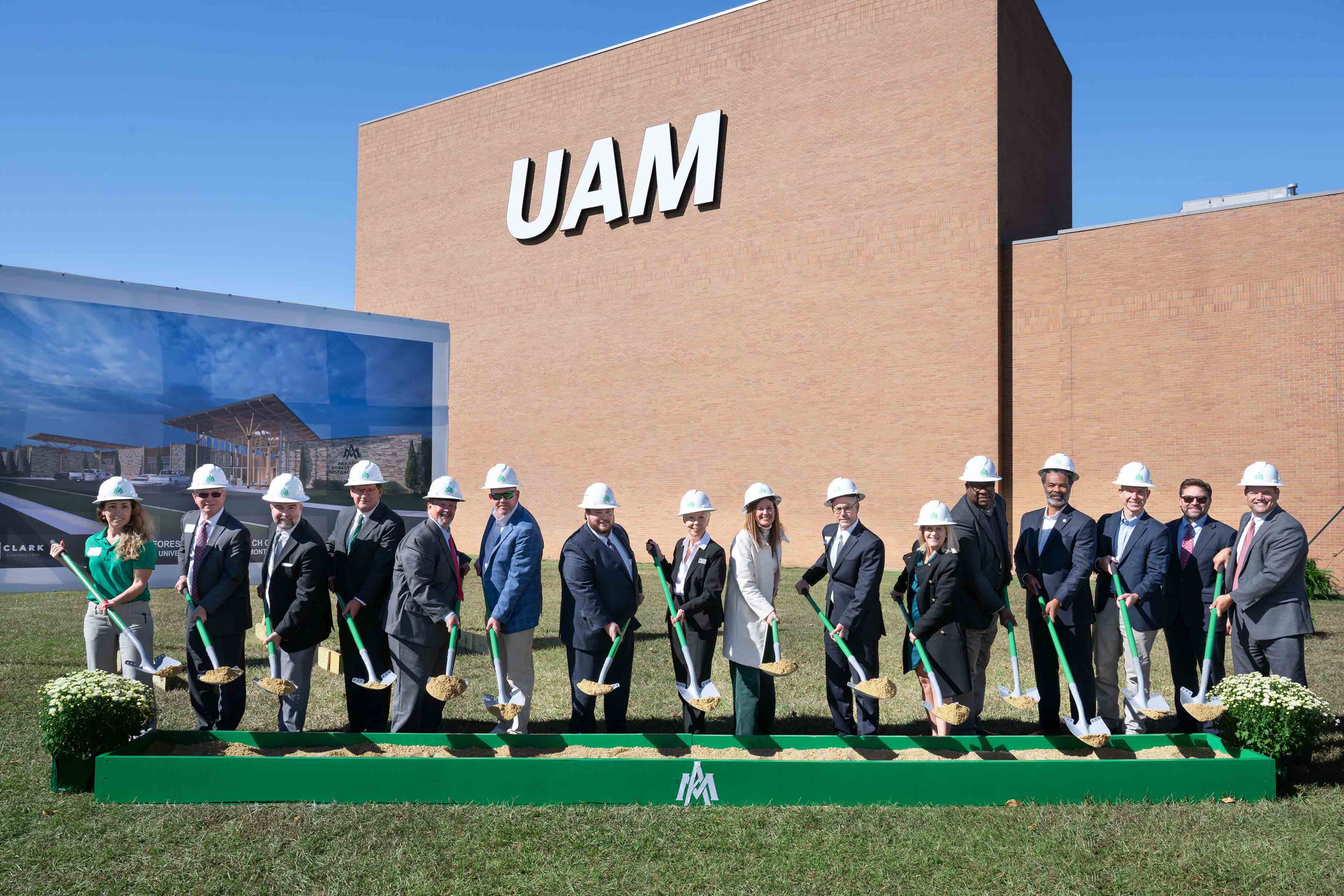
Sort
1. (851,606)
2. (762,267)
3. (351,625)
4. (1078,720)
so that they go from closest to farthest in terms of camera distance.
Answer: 1. (851,606)
2. (351,625)
3. (1078,720)
4. (762,267)

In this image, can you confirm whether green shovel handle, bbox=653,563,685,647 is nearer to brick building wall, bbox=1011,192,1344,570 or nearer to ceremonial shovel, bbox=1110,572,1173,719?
ceremonial shovel, bbox=1110,572,1173,719

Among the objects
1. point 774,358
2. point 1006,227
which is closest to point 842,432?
point 774,358

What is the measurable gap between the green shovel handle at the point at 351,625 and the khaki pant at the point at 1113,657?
5136 mm

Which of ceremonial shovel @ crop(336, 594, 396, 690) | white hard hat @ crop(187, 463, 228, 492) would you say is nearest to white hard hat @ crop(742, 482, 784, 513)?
ceremonial shovel @ crop(336, 594, 396, 690)

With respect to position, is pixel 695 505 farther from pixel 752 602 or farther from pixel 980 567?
pixel 980 567

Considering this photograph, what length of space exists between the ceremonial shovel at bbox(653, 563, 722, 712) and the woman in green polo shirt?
3546 mm

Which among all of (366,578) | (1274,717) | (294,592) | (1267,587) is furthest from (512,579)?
(1267,587)

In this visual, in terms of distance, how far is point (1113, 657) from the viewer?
262 inches

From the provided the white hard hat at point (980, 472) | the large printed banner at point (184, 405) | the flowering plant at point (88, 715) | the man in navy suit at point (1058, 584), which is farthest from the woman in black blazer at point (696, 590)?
the large printed banner at point (184, 405)

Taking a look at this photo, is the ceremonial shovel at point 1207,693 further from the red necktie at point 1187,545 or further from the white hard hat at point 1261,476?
the white hard hat at point 1261,476

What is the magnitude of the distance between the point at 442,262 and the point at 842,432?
13.7m

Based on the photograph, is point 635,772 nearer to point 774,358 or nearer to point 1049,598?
point 1049,598

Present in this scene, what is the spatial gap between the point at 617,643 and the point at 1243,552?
14.2ft

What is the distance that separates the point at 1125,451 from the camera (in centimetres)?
1858
